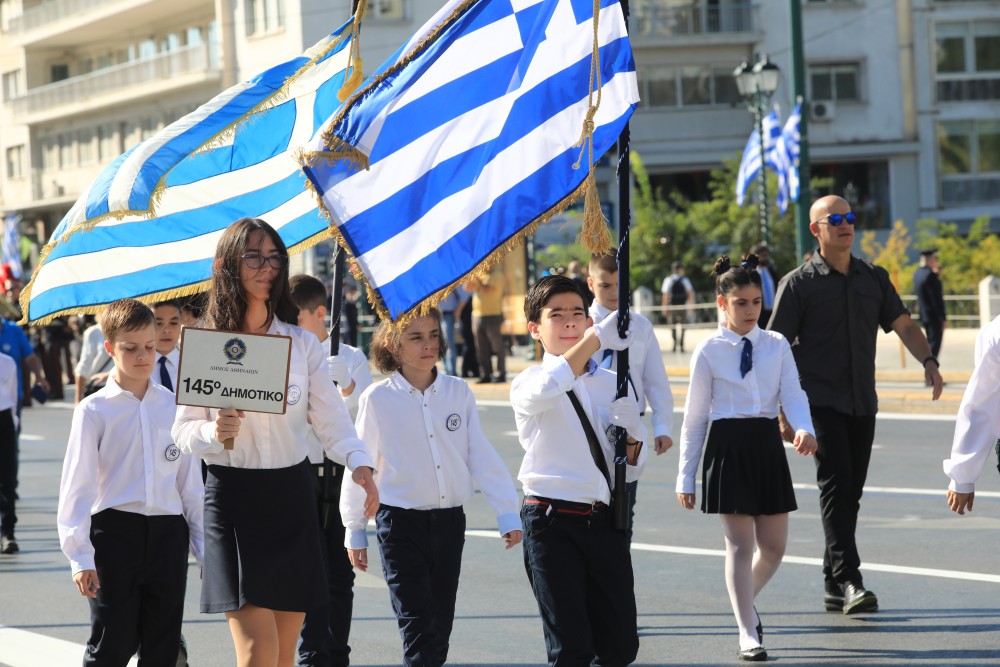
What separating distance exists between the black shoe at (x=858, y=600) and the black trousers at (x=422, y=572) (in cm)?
259

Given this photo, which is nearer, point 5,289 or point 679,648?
point 679,648

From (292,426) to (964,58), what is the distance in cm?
4843

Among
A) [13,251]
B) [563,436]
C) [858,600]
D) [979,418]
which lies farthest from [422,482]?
[13,251]

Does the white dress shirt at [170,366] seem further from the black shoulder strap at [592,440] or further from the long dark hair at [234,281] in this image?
the black shoulder strap at [592,440]

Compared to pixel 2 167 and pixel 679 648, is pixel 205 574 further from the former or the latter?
pixel 2 167

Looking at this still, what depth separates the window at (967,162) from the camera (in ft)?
163

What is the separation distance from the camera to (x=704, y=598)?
8406 mm

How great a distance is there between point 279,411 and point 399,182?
4.82 ft

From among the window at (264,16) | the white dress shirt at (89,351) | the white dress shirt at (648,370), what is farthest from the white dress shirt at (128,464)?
the window at (264,16)

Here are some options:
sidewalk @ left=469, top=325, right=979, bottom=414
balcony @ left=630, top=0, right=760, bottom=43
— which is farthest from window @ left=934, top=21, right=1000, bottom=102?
sidewalk @ left=469, top=325, right=979, bottom=414

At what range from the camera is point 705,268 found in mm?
39062

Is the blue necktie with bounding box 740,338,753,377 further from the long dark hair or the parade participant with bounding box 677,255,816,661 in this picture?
the long dark hair

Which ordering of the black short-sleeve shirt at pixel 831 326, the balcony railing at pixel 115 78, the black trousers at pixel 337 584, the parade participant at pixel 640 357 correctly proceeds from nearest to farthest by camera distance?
the black trousers at pixel 337 584 < the parade participant at pixel 640 357 < the black short-sleeve shirt at pixel 831 326 < the balcony railing at pixel 115 78

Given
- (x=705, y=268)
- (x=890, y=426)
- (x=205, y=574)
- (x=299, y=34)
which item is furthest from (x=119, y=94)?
(x=205, y=574)
